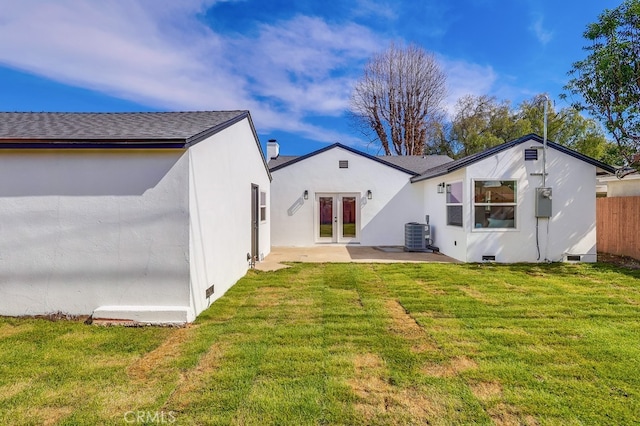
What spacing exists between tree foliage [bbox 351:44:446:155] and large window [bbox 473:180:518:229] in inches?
669

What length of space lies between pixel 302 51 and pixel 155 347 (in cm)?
1462

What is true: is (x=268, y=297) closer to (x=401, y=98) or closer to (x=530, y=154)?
(x=530, y=154)

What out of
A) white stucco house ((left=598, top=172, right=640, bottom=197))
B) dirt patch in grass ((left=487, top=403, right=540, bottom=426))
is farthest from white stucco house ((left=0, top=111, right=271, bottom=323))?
white stucco house ((left=598, top=172, right=640, bottom=197))

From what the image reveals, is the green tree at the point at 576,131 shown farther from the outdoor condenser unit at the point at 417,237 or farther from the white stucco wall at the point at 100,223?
the white stucco wall at the point at 100,223

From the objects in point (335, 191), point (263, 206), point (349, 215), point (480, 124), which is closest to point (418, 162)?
point (349, 215)

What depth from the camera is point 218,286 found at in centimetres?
573

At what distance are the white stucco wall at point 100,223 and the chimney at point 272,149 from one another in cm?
1283

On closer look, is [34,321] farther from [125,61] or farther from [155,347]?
[125,61]

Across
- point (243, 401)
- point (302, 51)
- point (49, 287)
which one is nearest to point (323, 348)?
point (243, 401)

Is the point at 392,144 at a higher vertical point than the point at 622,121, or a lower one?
higher

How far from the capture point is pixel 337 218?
13367mm

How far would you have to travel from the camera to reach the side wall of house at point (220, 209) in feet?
15.8

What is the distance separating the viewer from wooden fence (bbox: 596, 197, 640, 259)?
370 inches

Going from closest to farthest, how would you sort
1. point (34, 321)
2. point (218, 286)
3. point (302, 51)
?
point (34, 321) < point (218, 286) < point (302, 51)
